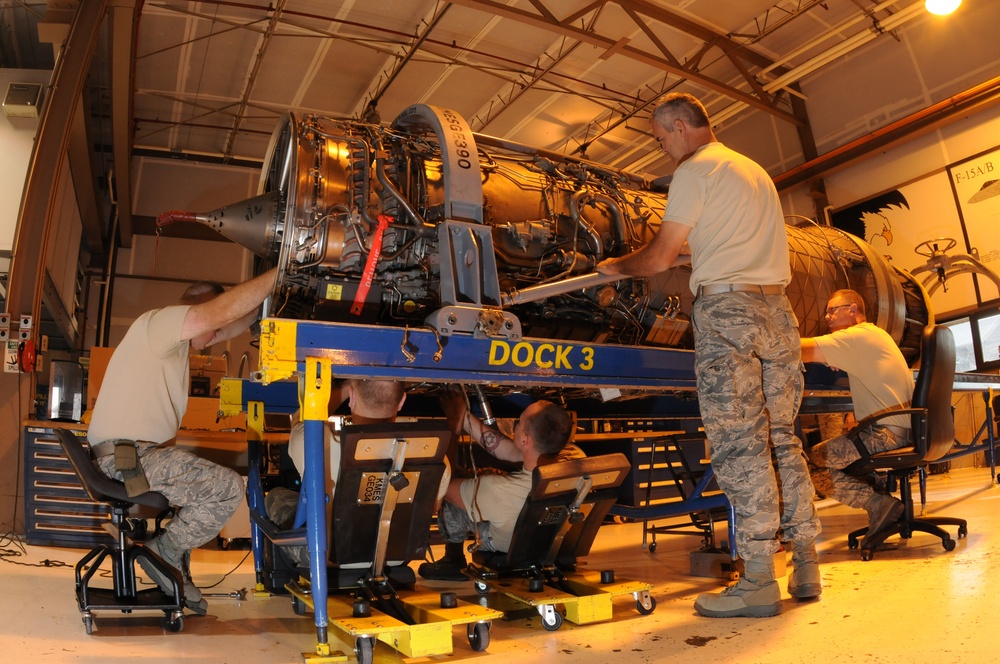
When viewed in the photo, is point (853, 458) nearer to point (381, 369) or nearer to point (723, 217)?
point (723, 217)

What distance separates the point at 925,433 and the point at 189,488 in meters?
3.77

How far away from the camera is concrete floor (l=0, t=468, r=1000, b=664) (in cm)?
245

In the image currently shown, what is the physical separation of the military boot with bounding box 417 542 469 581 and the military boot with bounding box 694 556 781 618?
1.53 m

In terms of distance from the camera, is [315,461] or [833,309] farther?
[833,309]

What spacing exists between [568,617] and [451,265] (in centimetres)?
151

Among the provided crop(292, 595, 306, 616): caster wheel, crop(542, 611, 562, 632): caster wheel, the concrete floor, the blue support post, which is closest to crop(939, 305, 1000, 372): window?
the concrete floor

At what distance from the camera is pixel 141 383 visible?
10.6 feet

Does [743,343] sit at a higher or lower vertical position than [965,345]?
lower

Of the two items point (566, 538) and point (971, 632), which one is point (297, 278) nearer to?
point (566, 538)

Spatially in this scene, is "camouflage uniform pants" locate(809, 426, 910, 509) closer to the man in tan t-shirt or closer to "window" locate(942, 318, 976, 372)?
the man in tan t-shirt

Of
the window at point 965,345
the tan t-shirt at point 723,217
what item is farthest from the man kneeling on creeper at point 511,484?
the window at point 965,345

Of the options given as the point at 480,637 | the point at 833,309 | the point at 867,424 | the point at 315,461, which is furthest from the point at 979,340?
the point at 315,461

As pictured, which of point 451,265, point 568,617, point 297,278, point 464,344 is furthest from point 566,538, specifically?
point 297,278

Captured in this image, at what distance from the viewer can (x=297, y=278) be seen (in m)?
3.24
